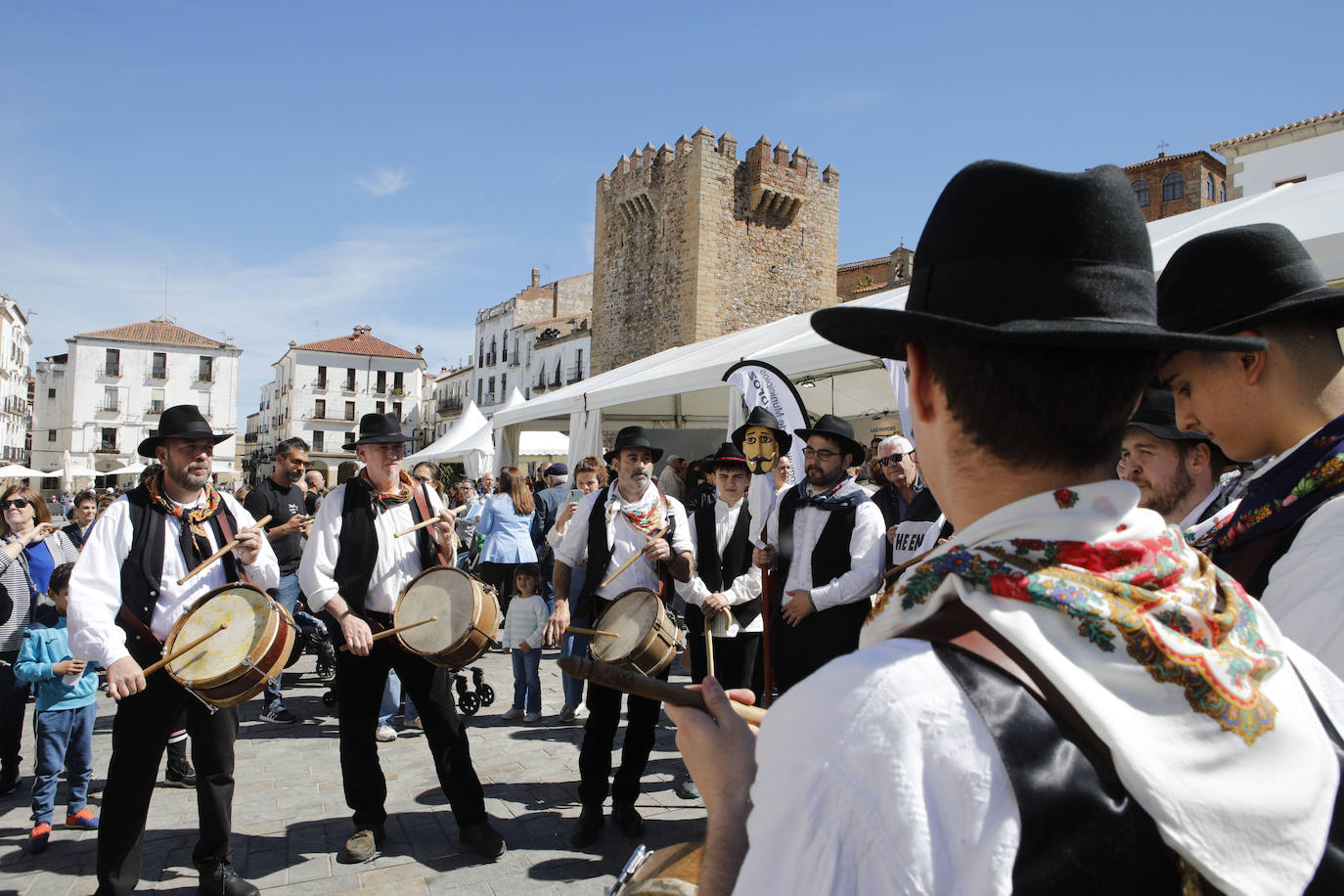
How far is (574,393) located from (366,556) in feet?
27.7

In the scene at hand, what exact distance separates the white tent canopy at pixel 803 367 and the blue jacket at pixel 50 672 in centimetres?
453

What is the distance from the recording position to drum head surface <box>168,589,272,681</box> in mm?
3475

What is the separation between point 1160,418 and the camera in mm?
3049

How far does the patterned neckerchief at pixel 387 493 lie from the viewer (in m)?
4.41

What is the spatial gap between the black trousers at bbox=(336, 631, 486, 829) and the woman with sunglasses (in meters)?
1.75

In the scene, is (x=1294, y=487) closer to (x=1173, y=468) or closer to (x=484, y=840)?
(x=1173, y=468)

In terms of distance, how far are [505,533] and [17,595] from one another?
13.7 feet

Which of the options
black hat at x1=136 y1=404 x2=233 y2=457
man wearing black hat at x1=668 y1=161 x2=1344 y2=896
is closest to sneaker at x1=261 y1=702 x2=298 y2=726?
black hat at x1=136 y1=404 x2=233 y2=457

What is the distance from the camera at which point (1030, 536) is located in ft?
2.92

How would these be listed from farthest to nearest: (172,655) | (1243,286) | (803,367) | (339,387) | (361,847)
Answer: (339,387) → (803,367) → (361,847) → (172,655) → (1243,286)

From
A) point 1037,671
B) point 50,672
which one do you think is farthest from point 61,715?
point 1037,671

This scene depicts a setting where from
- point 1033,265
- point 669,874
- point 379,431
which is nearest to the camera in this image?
point 1033,265

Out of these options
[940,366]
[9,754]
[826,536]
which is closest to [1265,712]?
[940,366]

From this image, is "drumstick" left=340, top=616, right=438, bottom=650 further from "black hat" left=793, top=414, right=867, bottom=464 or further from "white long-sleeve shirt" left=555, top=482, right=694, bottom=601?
"black hat" left=793, top=414, right=867, bottom=464
